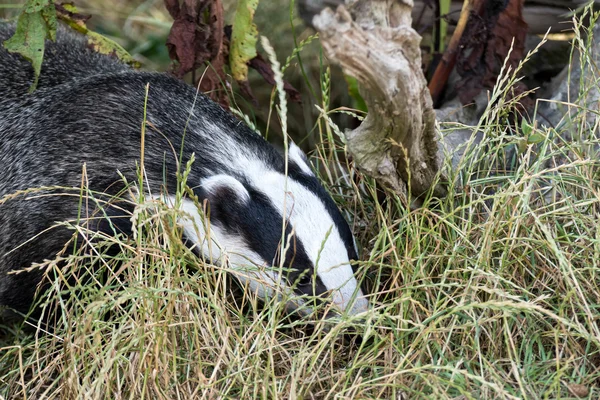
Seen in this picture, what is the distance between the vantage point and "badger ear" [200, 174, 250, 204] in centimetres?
303

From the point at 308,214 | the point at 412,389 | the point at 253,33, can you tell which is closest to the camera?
the point at 412,389

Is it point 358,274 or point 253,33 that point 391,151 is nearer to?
point 358,274

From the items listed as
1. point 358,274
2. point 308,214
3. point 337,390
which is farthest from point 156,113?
point 337,390

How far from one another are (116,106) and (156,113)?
198 mm

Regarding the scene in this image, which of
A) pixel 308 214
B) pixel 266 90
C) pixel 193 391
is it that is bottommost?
pixel 266 90

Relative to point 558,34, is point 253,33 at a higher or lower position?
higher

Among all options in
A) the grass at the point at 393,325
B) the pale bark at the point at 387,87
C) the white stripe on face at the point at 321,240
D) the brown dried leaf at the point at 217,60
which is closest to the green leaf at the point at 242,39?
the brown dried leaf at the point at 217,60

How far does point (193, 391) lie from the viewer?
2.73 metres

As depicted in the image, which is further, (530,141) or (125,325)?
(530,141)

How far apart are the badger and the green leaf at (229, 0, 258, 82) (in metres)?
0.44

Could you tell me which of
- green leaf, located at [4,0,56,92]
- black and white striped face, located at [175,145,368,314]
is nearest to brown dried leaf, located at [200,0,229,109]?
green leaf, located at [4,0,56,92]

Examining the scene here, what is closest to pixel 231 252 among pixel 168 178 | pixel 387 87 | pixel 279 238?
pixel 279 238

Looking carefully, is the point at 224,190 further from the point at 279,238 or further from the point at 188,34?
the point at 188,34

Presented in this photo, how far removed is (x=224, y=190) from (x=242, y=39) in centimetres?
126
